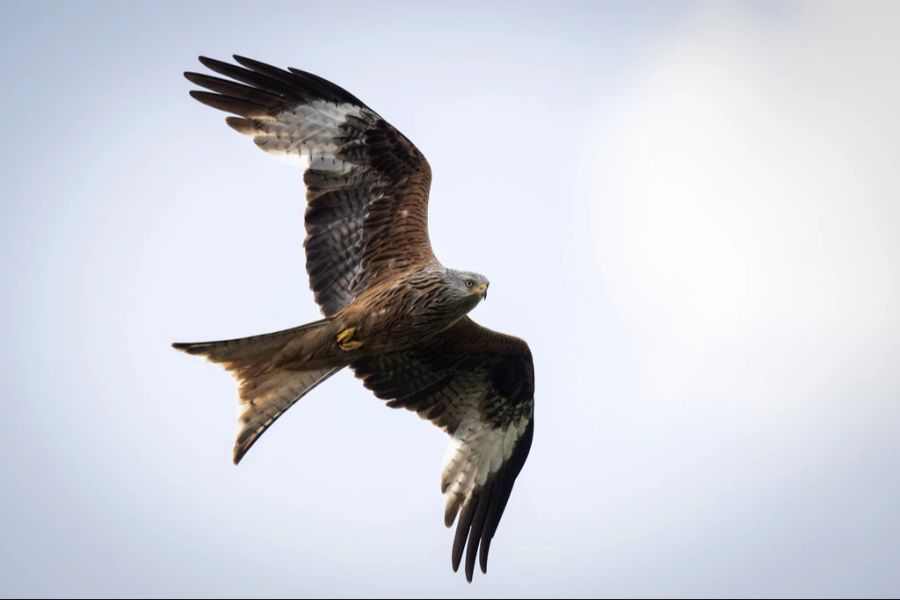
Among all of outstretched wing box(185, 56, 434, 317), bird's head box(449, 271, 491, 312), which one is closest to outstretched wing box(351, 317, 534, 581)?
outstretched wing box(185, 56, 434, 317)

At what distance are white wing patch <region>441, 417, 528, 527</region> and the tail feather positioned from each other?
75.6 inches

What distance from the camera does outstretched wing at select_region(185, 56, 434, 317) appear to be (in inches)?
358

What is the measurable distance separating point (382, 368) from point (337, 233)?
1.43 meters

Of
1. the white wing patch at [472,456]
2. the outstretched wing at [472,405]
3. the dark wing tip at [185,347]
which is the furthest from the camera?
the white wing patch at [472,456]

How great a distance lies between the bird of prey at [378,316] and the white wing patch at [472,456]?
10 mm

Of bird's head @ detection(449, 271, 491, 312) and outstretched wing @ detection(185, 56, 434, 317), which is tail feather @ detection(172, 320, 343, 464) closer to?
outstretched wing @ detection(185, 56, 434, 317)

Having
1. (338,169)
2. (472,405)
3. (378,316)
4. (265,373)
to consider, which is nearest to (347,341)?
(378,316)

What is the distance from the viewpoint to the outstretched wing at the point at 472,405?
31.6 feet

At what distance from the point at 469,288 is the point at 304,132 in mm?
2346

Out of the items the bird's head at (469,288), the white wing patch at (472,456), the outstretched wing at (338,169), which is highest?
the outstretched wing at (338,169)

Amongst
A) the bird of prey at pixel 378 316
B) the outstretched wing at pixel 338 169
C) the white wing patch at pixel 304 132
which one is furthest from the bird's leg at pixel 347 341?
the white wing patch at pixel 304 132

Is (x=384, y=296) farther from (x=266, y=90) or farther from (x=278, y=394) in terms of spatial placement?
(x=266, y=90)

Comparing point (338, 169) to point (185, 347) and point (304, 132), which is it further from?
point (185, 347)

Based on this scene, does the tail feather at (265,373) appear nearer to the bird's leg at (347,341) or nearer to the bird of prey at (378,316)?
the bird of prey at (378,316)
